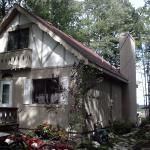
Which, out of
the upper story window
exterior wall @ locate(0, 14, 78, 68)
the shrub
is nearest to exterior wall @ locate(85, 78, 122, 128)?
the shrub

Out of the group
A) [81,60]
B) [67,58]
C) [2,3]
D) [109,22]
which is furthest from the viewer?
[109,22]

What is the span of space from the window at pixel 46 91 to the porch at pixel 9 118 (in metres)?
1.34

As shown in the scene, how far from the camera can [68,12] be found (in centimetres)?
3200

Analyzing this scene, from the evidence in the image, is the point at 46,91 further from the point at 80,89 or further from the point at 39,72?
the point at 80,89

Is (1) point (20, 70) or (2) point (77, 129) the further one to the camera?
(1) point (20, 70)

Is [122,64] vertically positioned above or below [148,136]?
above

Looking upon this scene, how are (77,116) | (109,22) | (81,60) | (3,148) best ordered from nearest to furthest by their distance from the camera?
(3,148)
(77,116)
(81,60)
(109,22)

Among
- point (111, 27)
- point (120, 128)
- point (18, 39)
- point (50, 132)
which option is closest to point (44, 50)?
point (18, 39)

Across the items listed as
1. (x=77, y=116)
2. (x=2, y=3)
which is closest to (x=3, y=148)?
(x=77, y=116)

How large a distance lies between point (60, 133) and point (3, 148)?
4229mm

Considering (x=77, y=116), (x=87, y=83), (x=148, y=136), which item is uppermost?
(x=87, y=83)

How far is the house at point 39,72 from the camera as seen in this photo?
557 inches

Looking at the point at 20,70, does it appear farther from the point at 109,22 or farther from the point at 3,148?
the point at 109,22

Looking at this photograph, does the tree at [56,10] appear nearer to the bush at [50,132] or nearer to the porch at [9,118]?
the porch at [9,118]
